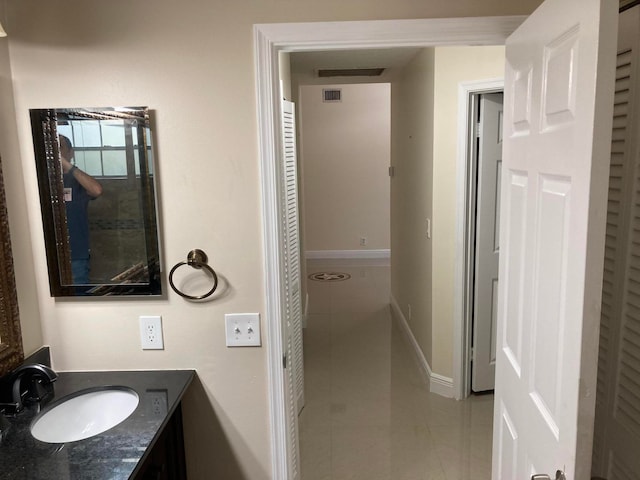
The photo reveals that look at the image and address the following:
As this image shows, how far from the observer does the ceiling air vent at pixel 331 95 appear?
6812 mm

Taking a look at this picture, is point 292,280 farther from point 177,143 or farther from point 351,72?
point 351,72

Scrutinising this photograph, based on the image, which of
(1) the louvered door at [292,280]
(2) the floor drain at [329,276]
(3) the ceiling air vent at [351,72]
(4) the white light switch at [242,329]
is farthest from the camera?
(2) the floor drain at [329,276]

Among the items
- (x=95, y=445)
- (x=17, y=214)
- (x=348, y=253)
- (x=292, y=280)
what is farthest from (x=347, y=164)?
(x=95, y=445)

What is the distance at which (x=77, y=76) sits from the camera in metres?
1.58

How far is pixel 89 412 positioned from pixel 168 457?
312 mm

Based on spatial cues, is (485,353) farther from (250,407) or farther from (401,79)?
(401,79)

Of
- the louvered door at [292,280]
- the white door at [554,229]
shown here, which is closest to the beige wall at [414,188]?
the louvered door at [292,280]

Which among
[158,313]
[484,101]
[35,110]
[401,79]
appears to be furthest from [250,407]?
[401,79]

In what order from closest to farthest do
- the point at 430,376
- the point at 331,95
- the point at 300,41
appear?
the point at 300,41, the point at 430,376, the point at 331,95

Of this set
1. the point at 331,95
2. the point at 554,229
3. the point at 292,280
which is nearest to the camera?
the point at 554,229

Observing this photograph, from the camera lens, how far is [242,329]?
1.71 meters

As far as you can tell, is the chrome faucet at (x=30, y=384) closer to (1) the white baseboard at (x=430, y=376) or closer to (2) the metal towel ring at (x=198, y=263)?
(2) the metal towel ring at (x=198, y=263)

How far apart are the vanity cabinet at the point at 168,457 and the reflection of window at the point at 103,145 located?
860mm

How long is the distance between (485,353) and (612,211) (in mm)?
2015
